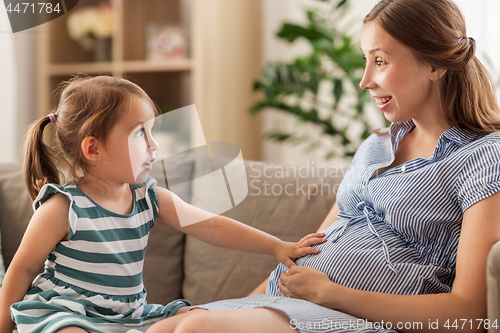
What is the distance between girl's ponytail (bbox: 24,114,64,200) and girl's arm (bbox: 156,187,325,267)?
23 centimetres

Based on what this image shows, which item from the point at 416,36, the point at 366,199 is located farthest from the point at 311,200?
the point at 416,36

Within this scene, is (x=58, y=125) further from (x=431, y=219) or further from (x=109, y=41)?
(x=109, y=41)

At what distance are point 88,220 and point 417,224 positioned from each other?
67cm

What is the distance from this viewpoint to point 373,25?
0.99 metres

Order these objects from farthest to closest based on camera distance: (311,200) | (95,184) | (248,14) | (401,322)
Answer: (248,14) → (311,200) → (95,184) → (401,322)

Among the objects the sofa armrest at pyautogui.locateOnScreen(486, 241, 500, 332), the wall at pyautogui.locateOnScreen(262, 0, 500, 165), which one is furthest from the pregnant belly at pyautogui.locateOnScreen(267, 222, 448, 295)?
the wall at pyautogui.locateOnScreen(262, 0, 500, 165)

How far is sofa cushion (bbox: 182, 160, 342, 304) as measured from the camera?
1283mm

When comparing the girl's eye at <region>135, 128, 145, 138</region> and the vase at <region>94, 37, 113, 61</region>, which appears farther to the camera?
the vase at <region>94, 37, 113, 61</region>

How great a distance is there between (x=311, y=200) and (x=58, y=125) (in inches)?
28.7

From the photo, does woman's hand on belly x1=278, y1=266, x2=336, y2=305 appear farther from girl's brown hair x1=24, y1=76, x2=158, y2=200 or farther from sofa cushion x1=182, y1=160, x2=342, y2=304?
girl's brown hair x1=24, y1=76, x2=158, y2=200

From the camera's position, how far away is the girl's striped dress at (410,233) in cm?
87

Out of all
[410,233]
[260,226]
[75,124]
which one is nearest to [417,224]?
[410,233]

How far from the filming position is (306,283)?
93cm

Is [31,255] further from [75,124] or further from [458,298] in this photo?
[458,298]
